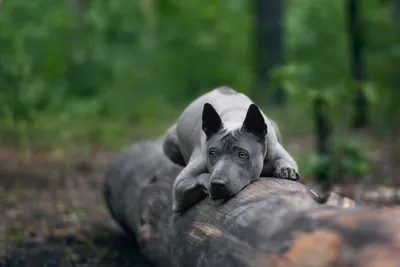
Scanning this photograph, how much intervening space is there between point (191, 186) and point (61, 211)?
425 cm

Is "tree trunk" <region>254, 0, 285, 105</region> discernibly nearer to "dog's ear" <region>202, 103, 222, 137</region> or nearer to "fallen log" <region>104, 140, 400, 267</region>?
"fallen log" <region>104, 140, 400, 267</region>

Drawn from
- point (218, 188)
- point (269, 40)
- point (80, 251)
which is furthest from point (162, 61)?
point (218, 188)

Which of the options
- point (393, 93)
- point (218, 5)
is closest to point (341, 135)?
point (393, 93)

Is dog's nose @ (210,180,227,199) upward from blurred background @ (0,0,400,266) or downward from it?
upward

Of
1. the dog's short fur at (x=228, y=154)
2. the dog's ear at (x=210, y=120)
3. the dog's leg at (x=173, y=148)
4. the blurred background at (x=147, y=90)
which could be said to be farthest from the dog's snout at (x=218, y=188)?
the blurred background at (x=147, y=90)

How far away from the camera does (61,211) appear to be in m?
8.83

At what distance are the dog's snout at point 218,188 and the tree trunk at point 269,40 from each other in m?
12.9

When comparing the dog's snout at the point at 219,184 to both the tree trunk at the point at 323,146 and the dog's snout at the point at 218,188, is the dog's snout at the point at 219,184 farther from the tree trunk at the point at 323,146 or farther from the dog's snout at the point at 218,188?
the tree trunk at the point at 323,146

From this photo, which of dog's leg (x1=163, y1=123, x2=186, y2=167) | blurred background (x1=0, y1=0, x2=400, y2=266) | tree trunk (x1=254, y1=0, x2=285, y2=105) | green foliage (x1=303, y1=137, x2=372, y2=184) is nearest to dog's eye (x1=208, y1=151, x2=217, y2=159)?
dog's leg (x1=163, y1=123, x2=186, y2=167)

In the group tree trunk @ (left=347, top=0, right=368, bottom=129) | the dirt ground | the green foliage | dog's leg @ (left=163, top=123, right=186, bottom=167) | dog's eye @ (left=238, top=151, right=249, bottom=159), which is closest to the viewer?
dog's eye @ (left=238, top=151, right=249, bottom=159)

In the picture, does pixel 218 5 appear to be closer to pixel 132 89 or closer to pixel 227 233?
pixel 132 89

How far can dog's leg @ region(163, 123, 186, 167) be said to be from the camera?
6168mm

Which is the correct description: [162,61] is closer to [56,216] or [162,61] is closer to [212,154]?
[56,216]

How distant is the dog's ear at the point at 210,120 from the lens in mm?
4750
